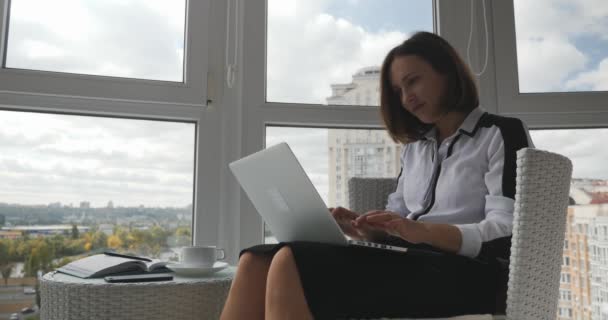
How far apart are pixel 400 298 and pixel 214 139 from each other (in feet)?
3.76

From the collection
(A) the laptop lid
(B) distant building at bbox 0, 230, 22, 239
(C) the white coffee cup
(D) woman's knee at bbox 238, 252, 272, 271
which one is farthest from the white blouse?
(B) distant building at bbox 0, 230, 22, 239

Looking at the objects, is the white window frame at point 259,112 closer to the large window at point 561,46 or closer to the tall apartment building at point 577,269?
the large window at point 561,46

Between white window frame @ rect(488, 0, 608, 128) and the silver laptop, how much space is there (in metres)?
1.31

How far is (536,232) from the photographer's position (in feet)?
3.35

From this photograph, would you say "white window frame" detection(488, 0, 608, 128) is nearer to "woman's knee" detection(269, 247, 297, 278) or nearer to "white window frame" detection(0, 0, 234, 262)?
"white window frame" detection(0, 0, 234, 262)

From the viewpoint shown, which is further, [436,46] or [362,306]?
[436,46]

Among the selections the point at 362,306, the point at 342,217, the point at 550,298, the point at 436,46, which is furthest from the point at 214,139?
the point at 550,298

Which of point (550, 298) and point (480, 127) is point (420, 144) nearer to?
point (480, 127)

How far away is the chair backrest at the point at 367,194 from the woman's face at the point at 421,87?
0.34m

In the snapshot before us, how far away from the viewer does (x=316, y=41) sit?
2105 millimetres

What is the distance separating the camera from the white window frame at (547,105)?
2.10m

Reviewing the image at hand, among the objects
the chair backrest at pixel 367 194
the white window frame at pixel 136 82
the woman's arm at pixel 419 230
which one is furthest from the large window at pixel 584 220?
the white window frame at pixel 136 82

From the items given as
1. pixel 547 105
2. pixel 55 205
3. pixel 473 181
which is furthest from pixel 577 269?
pixel 55 205

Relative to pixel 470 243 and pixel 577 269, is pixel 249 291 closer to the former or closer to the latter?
pixel 470 243
